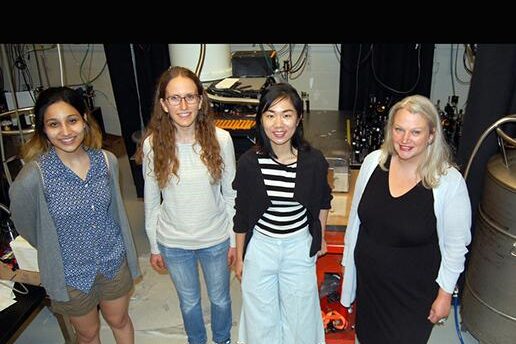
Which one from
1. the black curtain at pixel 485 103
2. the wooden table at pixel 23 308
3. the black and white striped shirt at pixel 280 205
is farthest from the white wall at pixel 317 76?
the black and white striped shirt at pixel 280 205

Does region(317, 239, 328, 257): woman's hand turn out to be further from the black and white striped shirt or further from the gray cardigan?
the gray cardigan

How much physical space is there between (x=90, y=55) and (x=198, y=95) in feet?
13.6

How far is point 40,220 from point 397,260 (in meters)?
1.31

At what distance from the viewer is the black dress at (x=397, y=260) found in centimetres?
158

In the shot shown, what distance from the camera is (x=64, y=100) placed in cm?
158

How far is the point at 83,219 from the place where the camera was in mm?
1692

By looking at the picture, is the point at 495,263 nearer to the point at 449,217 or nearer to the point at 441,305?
the point at 441,305

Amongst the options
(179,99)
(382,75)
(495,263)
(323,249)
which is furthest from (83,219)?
(382,75)

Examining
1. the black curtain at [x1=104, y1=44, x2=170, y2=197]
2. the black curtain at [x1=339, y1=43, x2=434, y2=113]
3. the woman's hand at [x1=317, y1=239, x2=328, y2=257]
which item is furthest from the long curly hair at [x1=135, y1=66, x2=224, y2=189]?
the black curtain at [x1=339, y1=43, x2=434, y2=113]

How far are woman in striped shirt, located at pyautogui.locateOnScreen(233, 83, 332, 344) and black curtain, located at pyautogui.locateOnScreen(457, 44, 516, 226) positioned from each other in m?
0.85

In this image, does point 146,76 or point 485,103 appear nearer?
point 485,103

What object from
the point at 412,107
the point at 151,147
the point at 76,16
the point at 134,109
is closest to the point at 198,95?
the point at 151,147

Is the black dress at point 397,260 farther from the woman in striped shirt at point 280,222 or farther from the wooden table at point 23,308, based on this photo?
the wooden table at point 23,308

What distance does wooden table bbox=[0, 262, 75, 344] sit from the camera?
2.11 meters
